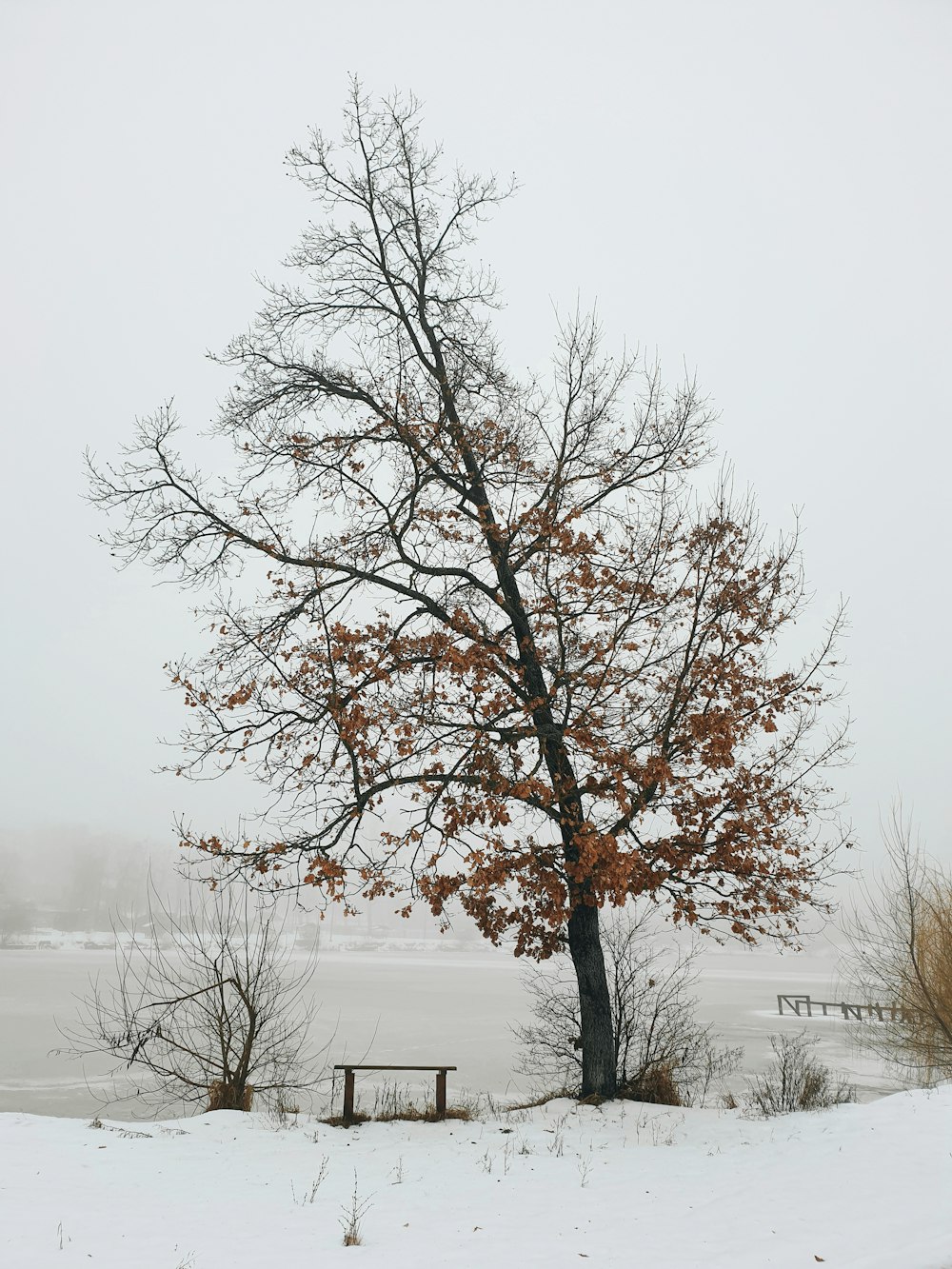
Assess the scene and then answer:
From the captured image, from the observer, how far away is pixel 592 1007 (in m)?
11.3

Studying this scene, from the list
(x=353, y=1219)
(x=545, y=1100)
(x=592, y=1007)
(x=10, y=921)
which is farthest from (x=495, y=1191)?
(x=10, y=921)

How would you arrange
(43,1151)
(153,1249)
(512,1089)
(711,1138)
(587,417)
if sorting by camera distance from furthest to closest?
(512,1089)
(587,417)
(711,1138)
(43,1151)
(153,1249)

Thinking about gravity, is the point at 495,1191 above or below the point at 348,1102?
below

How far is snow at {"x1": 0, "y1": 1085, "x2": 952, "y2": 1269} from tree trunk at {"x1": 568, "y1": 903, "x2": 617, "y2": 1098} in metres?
0.81

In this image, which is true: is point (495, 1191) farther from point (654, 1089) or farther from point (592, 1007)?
point (654, 1089)

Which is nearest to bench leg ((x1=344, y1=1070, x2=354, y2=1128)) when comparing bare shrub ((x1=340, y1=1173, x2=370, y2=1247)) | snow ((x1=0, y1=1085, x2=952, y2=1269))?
snow ((x1=0, y1=1085, x2=952, y2=1269))

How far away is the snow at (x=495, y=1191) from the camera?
5773 millimetres

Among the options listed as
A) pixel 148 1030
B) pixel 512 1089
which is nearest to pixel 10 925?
pixel 512 1089

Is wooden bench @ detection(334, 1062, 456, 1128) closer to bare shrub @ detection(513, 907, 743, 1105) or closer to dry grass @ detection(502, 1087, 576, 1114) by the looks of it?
dry grass @ detection(502, 1087, 576, 1114)

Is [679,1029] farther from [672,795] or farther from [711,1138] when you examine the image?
[672,795]

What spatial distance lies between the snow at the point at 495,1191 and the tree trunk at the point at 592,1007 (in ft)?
2.67

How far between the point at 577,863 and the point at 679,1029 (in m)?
5.27

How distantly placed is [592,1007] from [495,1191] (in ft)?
13.6

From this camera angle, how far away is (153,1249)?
566 centimetres
